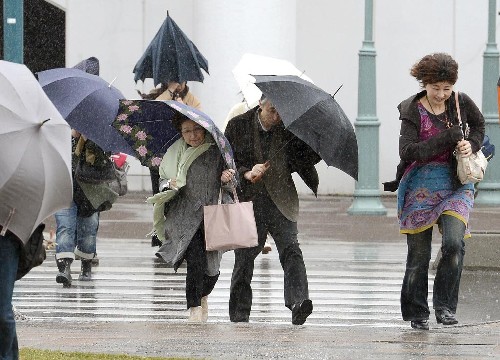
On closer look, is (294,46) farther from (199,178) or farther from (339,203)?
(199,178)

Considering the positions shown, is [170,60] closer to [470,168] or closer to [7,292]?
[470,168]

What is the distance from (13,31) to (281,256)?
104 inches

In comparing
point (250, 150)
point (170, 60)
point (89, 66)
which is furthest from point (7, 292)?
point (170, 60)

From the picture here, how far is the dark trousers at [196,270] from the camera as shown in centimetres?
1076

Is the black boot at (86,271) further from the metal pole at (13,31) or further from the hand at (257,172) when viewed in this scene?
the hand at (257,172)

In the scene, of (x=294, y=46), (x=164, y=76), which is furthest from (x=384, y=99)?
(x=164, y=76)

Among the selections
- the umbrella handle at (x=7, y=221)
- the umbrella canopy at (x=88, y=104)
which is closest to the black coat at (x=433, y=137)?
the umbrella canopy at (x=88, y=104)

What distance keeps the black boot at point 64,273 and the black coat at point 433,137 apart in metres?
4.23

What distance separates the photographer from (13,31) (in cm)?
1166

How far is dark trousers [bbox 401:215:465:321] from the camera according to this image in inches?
405

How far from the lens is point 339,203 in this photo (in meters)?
25.2

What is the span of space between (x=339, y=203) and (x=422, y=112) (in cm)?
1488

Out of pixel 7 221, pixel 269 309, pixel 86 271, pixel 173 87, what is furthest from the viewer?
pixel 173 87

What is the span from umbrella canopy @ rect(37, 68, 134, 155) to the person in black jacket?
2.11 metres
